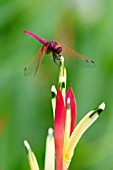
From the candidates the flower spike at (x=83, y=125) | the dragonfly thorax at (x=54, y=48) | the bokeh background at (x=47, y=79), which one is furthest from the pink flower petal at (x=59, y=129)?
the bokeh background at (x=47, y=79)

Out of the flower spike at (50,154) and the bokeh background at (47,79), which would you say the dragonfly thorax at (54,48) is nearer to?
the flower spike at (50,154)

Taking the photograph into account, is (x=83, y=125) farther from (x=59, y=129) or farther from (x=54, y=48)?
(x=54, y=48)

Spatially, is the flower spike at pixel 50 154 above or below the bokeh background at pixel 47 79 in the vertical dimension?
below

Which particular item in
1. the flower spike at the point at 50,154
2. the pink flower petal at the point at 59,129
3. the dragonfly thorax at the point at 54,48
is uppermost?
the dragonfly thorax at the point at 54,48

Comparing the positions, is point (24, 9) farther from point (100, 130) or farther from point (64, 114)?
point (64, 114)

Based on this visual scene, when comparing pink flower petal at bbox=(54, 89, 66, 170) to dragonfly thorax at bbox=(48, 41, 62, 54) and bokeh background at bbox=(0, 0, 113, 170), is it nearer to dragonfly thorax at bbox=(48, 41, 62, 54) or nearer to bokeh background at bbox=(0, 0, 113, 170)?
dragonfly thorax at bbox=(48, 41, 62, 54)

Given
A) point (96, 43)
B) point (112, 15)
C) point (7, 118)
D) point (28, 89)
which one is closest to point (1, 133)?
point (7, 118)
